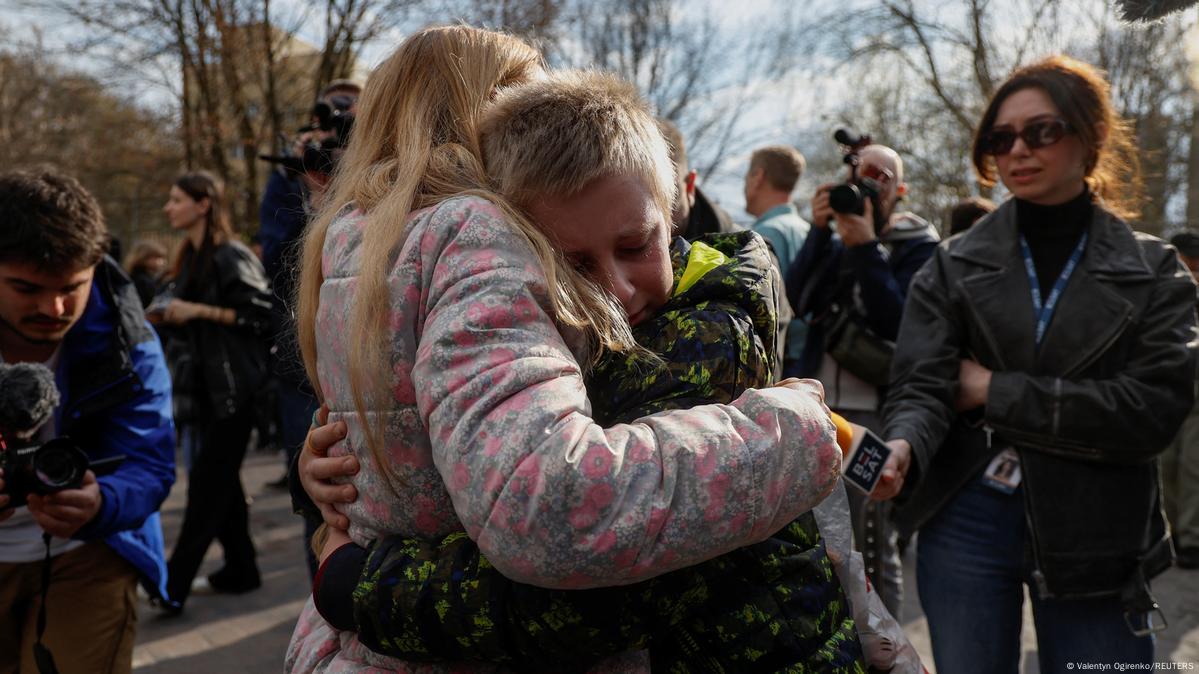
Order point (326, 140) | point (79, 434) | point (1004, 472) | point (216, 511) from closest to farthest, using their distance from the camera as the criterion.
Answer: point (1004, 472)
point (79, 434)
point (326, 140)
point (216, 511)

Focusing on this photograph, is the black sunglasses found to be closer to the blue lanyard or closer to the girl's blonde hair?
the blue lanyard

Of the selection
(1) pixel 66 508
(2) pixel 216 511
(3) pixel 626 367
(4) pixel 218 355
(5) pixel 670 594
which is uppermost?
(3) pixel 626 367

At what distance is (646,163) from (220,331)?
4.56 meters

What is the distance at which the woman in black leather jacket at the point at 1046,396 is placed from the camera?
231 centimetres

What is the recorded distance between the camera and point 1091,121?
98.0 inches

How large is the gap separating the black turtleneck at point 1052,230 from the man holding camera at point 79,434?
253cm

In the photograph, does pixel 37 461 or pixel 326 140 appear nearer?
pixel 37 461

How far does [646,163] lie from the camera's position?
4.16ft

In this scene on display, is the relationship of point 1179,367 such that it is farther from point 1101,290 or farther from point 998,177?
point 998,177

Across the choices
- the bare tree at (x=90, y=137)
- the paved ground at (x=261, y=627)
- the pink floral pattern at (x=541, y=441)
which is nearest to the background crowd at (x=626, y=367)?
the pink floral pattern at (x=541, y=441)

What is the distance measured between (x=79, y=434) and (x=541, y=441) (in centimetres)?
210

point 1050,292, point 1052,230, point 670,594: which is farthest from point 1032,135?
point 670,594

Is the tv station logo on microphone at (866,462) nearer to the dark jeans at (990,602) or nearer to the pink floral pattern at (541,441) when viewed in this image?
the dark jeans at (990,602)

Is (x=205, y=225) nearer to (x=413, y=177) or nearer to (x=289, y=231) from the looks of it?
(x=289, y=231)
